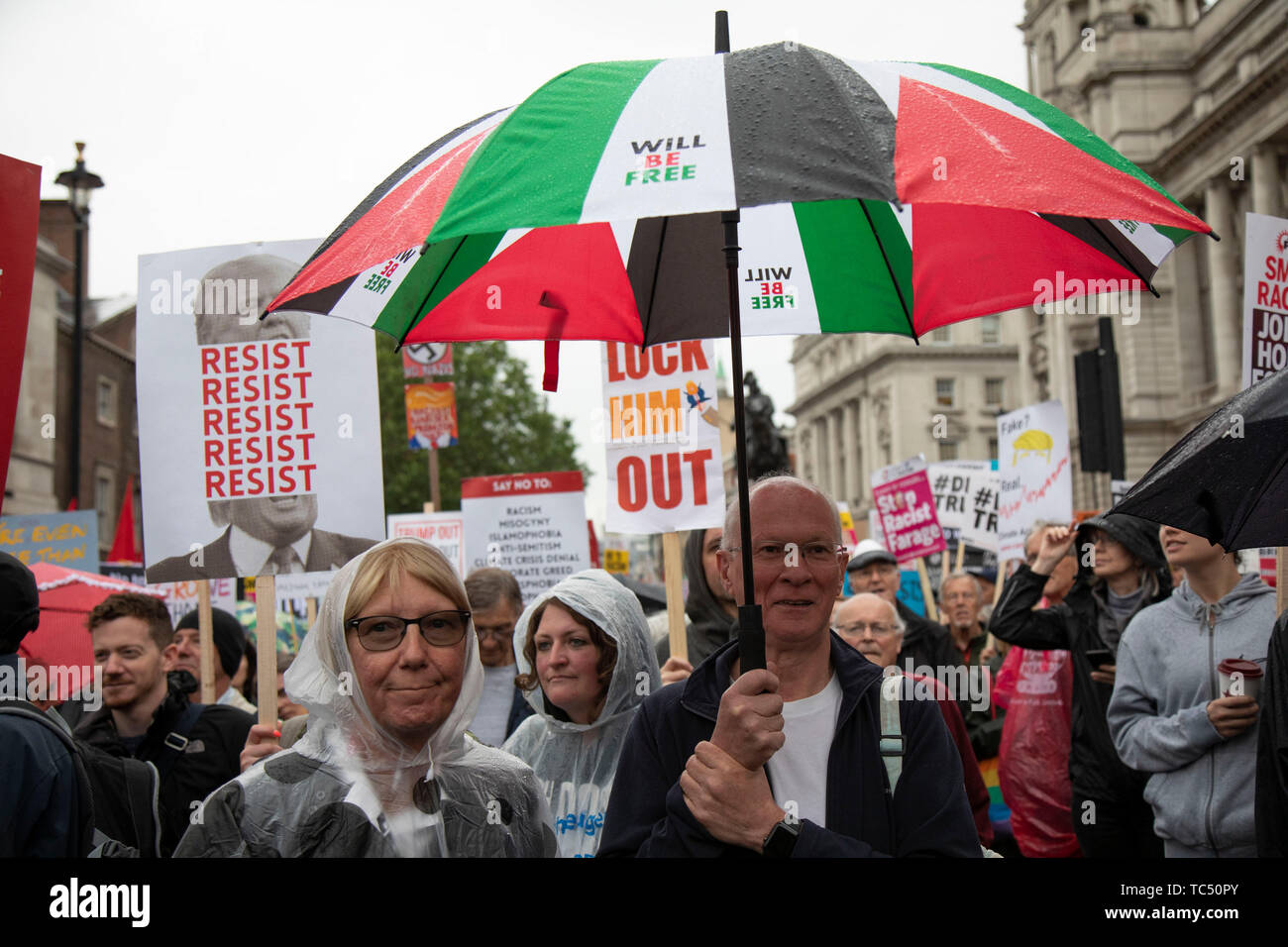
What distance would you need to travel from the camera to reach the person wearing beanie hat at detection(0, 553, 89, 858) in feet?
9.47

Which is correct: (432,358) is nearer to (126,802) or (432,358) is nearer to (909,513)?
(909,513)

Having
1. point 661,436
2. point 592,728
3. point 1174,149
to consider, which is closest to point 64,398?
point 661,436

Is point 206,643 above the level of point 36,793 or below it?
above

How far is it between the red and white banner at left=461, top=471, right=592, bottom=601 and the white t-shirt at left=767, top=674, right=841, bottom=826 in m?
6.44

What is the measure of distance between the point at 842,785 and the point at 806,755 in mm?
130

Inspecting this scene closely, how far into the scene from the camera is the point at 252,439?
4.57 m

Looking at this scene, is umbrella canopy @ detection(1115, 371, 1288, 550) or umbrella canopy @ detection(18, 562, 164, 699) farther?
umbrella canopy @ detection(18, 562, 164, 699)

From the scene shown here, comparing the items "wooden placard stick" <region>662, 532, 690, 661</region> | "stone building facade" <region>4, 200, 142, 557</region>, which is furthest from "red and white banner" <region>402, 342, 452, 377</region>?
"stone building facade" <region>4, 200, 142, 557</region>

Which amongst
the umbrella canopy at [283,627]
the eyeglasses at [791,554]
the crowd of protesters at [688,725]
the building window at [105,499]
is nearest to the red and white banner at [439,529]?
the umbrella canopy at [283,627]

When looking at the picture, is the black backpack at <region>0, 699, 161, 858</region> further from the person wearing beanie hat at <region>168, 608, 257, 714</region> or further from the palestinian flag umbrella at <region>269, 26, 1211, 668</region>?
the person wearing beanie hat at <region>168, 608, 257, 714</region>

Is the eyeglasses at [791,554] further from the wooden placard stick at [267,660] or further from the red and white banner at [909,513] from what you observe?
the red and white banner at [909,513]
